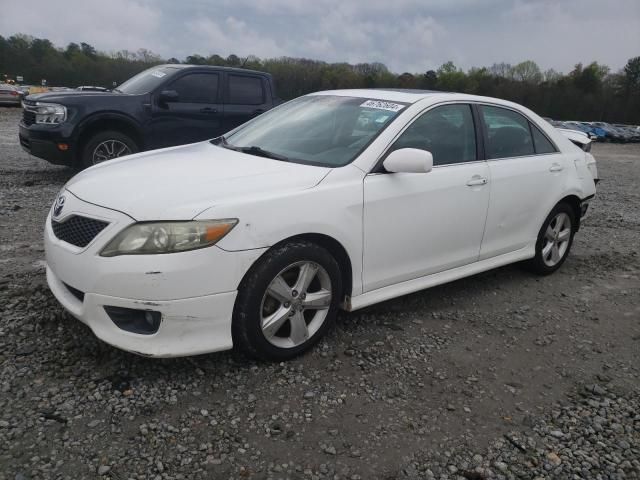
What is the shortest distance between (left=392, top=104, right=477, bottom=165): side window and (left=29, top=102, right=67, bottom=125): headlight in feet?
17.6

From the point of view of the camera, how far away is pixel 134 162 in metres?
3.33

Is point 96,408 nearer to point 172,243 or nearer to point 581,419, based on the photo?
point 172,243

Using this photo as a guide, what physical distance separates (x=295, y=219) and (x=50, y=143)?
550 cm

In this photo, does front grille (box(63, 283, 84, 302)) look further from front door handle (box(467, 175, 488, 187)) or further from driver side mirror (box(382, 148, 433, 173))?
front door handle (box(467, 175, 488, 187))

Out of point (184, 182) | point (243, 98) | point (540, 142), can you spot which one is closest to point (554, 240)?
point (540, 142)

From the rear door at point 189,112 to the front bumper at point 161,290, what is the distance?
521cm

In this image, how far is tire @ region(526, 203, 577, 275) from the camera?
179 inches

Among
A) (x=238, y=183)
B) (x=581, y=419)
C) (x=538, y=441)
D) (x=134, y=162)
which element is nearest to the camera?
(x=538, y=441)

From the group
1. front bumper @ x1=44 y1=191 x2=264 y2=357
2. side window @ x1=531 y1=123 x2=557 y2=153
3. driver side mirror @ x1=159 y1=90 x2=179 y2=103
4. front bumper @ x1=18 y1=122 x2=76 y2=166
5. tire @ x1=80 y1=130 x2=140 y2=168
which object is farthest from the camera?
driver side mirror @ x1=159 y1=90 x2=179 y2=103

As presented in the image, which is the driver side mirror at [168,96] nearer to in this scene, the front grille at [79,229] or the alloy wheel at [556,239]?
the front grille at [79,229]

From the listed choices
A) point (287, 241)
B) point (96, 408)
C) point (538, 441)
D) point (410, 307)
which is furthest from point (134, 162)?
point (538, 441)

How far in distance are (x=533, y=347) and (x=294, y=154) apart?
2.01 meters

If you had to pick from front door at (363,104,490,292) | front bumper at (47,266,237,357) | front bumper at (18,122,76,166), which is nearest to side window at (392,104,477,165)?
front door at (363,104,490,292)

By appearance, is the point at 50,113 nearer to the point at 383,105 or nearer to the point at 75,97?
the point at 75,97
